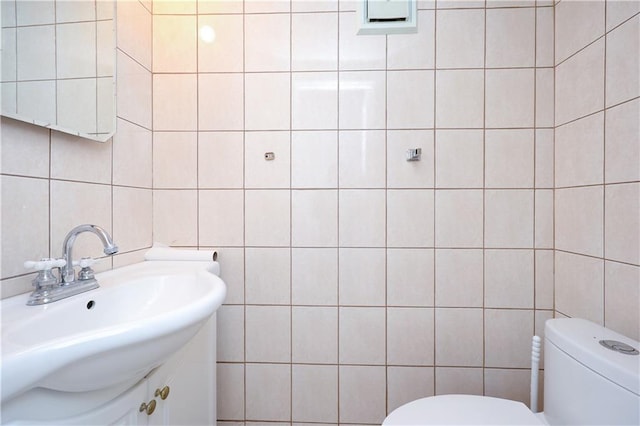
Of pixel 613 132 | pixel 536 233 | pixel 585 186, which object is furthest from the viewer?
pixel 536 233

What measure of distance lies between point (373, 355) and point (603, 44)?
1.45 meters

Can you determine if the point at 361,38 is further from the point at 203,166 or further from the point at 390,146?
the point at 203,166

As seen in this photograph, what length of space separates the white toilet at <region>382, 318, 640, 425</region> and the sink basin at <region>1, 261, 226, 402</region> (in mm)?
676

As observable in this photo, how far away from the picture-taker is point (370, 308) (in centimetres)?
124

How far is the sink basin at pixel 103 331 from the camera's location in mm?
443

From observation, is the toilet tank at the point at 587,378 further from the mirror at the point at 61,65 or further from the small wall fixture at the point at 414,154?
the mirror at the point at 61,65

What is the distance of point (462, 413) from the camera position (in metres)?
0.88

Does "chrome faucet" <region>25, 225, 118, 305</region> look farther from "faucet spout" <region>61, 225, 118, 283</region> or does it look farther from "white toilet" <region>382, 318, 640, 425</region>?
"white toilet" <region>382, 318, 640, 425</region>

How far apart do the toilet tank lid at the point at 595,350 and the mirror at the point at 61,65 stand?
5.22ft

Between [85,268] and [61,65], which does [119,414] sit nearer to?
[85,268]

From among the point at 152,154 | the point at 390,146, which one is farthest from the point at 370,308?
the point at 152,154

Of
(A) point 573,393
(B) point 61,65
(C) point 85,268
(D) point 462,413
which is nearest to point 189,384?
(C) point 85,268

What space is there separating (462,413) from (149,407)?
90 cm

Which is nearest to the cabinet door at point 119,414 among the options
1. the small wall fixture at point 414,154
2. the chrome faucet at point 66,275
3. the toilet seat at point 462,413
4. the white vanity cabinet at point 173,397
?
the white vanity cabinet at point 173,397
